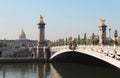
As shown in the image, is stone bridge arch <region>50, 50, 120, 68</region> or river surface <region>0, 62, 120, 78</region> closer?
river surface <region>0, 62, 120, 78</region>

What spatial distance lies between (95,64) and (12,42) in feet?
356

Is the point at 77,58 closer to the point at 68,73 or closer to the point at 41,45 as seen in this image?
the point at 68,73

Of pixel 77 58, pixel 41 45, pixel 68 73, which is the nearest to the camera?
pixel 68 73

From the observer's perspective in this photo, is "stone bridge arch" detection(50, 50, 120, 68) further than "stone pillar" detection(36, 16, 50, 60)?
No

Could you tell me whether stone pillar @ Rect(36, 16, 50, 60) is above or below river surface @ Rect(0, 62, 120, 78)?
above

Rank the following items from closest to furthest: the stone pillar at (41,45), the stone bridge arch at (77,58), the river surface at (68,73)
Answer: the river surface at (68,73) → the stone bridge arch at (77,58) → the stone pillar at (41,45)

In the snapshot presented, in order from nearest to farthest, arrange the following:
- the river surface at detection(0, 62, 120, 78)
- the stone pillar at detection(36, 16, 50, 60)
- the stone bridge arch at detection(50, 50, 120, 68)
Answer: the river surface at detection(0, 62, 120, 78)
the stone bridge arch at detection(50, 50, 120, 68)
the stone pillar at detection(36, 16, 50, 60)

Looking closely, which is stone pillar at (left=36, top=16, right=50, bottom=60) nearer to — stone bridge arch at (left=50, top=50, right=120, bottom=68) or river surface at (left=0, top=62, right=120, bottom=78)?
stone bridge arch at (left=50, top=50, right=120, bottom=68)

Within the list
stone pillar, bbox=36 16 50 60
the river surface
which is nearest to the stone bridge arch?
the river surface

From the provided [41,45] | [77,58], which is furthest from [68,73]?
[41,45]

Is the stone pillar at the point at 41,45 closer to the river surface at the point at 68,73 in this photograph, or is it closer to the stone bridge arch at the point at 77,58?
the stone bridge arch at the point at 77,58

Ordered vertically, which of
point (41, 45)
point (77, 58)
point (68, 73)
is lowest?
point (68, 73)

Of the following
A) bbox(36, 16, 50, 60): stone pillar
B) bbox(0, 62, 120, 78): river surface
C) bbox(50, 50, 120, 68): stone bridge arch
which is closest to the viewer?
bbox(0, 62, 120, 78): river surface

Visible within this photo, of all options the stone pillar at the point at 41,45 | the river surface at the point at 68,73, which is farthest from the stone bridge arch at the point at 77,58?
the stone pillar at the point at 41,45
